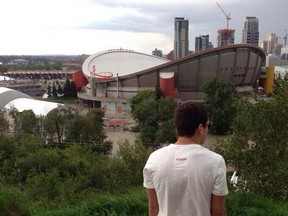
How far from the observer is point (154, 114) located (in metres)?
21.1

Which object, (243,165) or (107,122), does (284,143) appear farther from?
(107,122)

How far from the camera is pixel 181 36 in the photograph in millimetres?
94000

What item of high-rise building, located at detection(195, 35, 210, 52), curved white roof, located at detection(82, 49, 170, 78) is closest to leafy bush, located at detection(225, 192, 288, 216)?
curved white roof, located at detection(82, 49, 170, 78)

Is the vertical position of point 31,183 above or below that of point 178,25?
below

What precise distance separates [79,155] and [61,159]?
0.84 metres

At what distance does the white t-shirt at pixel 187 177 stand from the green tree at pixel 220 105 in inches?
814

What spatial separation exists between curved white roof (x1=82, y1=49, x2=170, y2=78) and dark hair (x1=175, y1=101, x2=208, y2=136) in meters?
39.0

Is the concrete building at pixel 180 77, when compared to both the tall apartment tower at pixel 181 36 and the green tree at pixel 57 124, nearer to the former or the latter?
the green tree at pixel 57 124

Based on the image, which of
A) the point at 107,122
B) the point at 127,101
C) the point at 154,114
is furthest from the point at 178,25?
the point at 154,114

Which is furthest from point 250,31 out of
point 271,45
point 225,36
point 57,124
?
point 57,124

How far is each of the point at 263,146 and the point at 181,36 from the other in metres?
90.9

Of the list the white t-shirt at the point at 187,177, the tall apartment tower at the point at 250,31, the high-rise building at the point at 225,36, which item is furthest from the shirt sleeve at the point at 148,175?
the tall apartment tower at the point at 250,31

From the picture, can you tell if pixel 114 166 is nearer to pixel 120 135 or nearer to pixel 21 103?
pixel 120 135

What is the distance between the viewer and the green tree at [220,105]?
22766 millimetres
